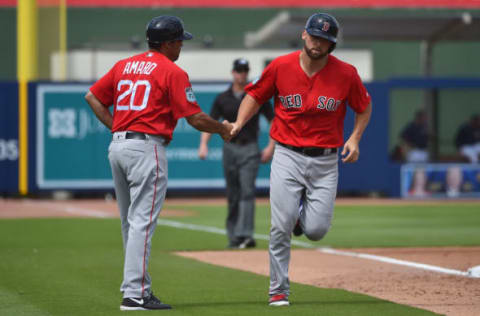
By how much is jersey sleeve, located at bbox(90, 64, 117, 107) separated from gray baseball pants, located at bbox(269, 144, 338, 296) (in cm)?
132

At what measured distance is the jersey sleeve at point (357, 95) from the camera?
745cm

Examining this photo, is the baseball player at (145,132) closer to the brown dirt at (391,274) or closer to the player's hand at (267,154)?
the brown dirt at (391,274)

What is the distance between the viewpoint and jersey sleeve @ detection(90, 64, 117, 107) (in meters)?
7.11

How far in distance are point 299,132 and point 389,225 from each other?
8.61 metres

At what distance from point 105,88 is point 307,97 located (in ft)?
4.82

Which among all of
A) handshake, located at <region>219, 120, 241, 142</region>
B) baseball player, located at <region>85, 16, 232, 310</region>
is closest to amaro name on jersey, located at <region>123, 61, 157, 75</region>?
baseball player, located at <region>85, 16, 232, 310</region>

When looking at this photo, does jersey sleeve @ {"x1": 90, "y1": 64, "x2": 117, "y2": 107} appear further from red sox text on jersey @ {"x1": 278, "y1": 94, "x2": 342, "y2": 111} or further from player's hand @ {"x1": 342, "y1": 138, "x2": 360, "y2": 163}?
player's hand @ {"x1": 342, "y1": 138, "x2": 360, "y2": 163}

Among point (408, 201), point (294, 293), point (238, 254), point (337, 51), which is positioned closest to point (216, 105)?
point (238, 254)

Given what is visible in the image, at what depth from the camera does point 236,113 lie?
11984 mm

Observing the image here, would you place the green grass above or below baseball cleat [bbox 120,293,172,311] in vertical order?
below

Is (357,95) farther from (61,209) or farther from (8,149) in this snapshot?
(8,149)

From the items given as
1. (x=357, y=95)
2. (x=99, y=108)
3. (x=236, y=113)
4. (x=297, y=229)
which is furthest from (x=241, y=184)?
(x=99, y=108)

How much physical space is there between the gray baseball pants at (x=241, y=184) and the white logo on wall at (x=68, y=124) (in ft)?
35.8

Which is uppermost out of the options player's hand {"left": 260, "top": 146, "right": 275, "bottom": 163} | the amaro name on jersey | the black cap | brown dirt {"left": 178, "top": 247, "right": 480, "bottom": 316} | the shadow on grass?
the black cap
